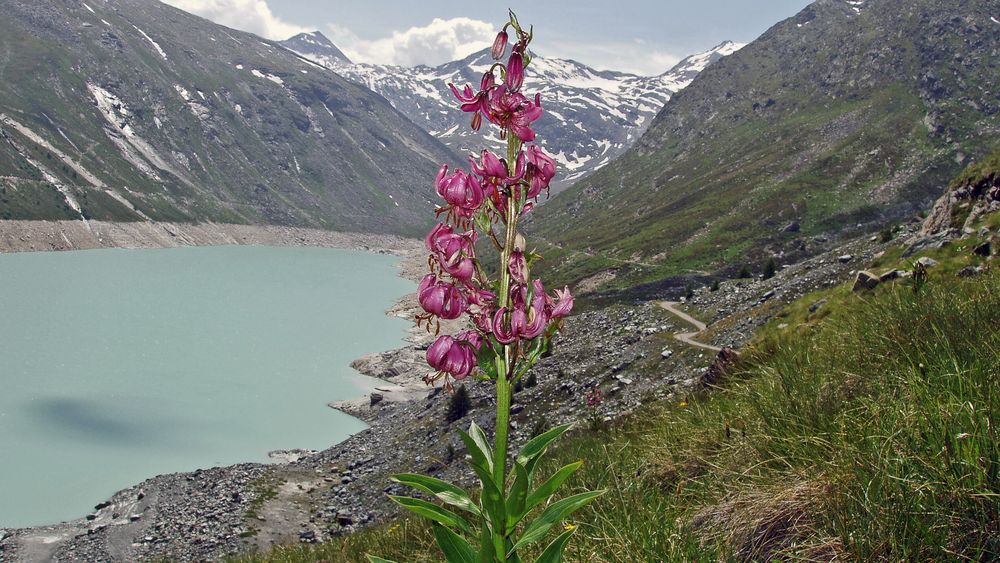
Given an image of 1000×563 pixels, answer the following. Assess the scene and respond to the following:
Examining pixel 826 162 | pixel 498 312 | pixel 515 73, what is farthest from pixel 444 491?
pixel 826 162

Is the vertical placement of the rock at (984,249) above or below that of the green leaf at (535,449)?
above

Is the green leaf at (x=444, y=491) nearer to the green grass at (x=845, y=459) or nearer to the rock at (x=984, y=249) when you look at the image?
the green grass at (x=845, y=459)

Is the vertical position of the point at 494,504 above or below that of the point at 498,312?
below

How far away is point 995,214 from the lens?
2044 cm

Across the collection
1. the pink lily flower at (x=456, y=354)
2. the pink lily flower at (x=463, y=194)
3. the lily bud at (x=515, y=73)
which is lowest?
the pink lily flower at (x=456, y=354)

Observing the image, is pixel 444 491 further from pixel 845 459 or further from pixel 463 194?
pixel 845 459

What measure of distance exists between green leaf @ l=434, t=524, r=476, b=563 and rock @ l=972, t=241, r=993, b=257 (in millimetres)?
18835

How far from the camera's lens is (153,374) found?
58531 mm

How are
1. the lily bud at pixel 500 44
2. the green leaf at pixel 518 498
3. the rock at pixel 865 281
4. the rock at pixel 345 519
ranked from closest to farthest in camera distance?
the green leaf at pixel 518 498 < the lily bud at pixel 500 44 < the rock at pixel 865 281 < the rock at pixel 345 519

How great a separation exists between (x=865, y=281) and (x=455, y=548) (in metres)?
22.0

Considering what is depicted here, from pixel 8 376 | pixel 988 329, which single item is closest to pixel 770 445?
pixel 988 329

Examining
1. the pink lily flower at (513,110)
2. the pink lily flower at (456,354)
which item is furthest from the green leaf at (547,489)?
the pink lily flower at (513,110)

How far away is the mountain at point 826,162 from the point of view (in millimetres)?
109812

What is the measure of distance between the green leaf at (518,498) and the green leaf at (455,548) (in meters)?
0.26
